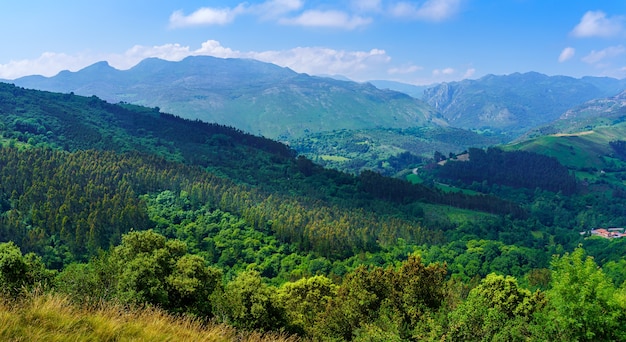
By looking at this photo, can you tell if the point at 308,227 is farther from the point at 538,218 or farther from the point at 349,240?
the point at 538,218

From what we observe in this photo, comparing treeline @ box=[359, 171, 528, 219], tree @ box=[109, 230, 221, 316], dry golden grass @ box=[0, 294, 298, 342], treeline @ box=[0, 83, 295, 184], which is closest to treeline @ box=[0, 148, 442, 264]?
treeline @ box=[359, 171, 528, 219]

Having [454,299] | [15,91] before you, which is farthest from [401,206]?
[15,91]

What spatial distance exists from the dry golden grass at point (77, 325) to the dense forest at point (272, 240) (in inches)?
33.8

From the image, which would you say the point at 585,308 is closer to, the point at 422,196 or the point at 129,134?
the point at 422,196

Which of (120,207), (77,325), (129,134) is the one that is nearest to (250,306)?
(77,325)

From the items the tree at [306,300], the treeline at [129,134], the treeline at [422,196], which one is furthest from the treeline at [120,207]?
the tree at [306,300]

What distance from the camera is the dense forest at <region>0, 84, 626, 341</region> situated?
2475 centimetres

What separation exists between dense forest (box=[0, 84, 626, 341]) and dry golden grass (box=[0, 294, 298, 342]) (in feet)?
2.82

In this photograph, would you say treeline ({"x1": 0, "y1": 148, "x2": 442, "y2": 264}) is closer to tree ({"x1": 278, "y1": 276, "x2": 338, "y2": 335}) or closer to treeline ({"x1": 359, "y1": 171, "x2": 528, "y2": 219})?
treeline ({"x1": 359, "y1": 171, "x2": 528, "y2": 219})

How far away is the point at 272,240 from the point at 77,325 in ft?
258

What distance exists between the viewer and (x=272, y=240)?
87000 mm

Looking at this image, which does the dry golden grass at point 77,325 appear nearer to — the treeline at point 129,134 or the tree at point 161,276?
the tree at point 161,276

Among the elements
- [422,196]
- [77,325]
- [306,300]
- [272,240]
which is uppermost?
[77,325]

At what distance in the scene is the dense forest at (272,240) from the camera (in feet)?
81.2
